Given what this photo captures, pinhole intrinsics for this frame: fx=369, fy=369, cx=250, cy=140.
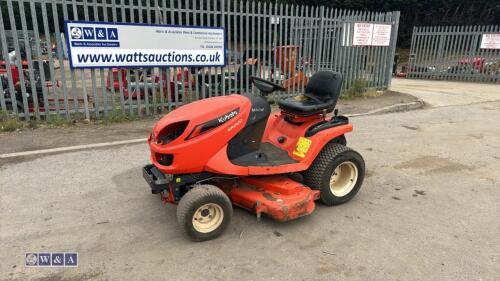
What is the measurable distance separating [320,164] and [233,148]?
92cm

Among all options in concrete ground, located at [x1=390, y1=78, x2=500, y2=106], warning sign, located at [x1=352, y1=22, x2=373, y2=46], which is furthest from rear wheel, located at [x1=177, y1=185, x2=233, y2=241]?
concrete ground, located at [x1=390, y1=78, x2=500, y2=106]

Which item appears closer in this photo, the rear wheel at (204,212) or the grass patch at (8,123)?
the rear wheel at (204,212)

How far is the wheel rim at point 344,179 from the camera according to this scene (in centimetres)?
381

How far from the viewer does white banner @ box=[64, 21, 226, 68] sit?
6285mm

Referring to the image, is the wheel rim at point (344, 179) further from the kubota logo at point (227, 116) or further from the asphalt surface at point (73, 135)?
the asphalt surface at point (73, 135)

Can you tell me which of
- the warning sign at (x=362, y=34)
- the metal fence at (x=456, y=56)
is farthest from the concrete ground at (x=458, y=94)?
the warning sign at (x=362, y=34)

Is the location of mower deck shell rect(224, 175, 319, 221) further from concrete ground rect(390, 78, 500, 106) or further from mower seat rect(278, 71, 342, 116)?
concrete ground rect(390, 78, 500, 106)

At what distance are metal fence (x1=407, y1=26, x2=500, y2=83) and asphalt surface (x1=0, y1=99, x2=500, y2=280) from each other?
1305cm

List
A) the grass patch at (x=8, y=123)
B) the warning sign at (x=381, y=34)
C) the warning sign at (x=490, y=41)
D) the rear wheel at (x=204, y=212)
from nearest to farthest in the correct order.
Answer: the rear wheel at (x=204, y=212) < the grass patch at (x=8, y=123) < the warning sign at (x=381, y=34) < the warning sign at (x=490, y=41)

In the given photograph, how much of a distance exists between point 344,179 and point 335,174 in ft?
0.48

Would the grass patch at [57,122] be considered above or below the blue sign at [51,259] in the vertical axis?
above

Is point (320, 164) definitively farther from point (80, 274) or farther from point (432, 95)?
point (432, 95)

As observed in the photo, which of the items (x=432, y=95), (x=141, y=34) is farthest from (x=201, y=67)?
(x=432, y=95)

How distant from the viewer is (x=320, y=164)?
3.55 m
